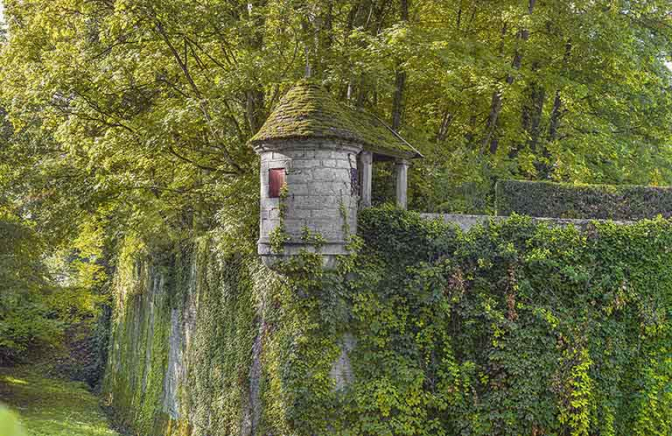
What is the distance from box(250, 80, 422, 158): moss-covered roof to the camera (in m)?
11.6

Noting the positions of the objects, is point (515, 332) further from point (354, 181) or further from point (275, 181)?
point (275, 181)

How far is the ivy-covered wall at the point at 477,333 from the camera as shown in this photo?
37.2ft

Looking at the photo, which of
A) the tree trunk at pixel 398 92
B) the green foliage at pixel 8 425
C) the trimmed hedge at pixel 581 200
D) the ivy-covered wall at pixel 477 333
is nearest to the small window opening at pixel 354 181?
the ivy-covered wall at pixel 477 333

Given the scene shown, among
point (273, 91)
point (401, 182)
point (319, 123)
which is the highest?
point (273, 91)

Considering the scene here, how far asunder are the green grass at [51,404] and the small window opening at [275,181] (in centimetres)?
936

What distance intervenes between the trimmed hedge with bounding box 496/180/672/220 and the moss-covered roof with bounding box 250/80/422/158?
2.21 meters

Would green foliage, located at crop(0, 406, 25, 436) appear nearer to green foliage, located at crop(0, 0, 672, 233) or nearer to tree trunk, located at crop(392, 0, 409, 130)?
green foliage, located at crop(0, 0, 672, 233)

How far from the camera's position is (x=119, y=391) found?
2517 centimetres

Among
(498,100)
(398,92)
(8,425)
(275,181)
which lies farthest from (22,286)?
(8,425)

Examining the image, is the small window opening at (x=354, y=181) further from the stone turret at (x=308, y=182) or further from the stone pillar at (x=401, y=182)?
the stone pillar at (x=401, y=182)

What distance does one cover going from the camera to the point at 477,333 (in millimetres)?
11781

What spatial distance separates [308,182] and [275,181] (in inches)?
24.2

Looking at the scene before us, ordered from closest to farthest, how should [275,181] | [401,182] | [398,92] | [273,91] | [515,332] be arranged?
[515,332], [275,181], [401,182], [273,91], [398,92]

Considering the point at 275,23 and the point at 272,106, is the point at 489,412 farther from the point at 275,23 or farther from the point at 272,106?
the point at 275,23
